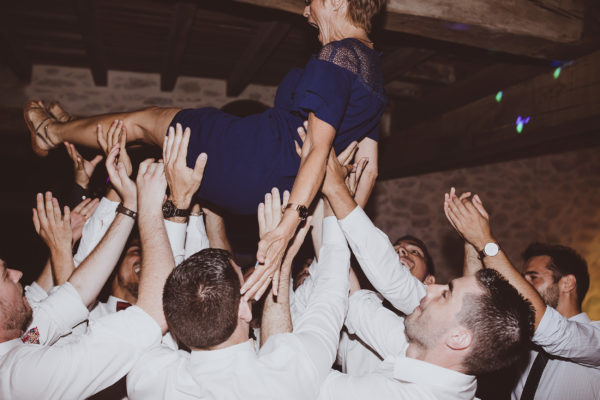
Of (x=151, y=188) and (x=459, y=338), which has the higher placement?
(x=151, y=188)

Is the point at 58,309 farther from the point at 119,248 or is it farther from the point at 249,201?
the point at 249,201

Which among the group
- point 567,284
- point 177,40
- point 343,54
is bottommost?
point 567,284

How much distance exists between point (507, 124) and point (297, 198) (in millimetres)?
2749

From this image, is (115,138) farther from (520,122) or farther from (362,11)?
(520,122)

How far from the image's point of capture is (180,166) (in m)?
1.49

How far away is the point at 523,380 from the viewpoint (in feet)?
7.39

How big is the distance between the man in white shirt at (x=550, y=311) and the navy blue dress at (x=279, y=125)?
0.73 metres

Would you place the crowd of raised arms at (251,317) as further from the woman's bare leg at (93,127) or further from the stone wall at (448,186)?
the stone wall at (448,186)

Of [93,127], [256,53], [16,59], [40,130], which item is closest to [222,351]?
[93,127]

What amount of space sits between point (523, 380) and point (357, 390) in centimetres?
150

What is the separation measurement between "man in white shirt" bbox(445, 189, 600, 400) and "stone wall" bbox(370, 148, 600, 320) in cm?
347

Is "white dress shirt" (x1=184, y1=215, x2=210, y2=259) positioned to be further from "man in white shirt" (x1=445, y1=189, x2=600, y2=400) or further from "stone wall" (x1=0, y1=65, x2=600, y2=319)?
"stone wall" (x1=0, y1=65, x2=600, y2=319)

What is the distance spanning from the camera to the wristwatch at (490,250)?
1774 millimetres

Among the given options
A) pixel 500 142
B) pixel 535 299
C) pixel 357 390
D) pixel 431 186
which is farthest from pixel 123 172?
pixel 431 186
